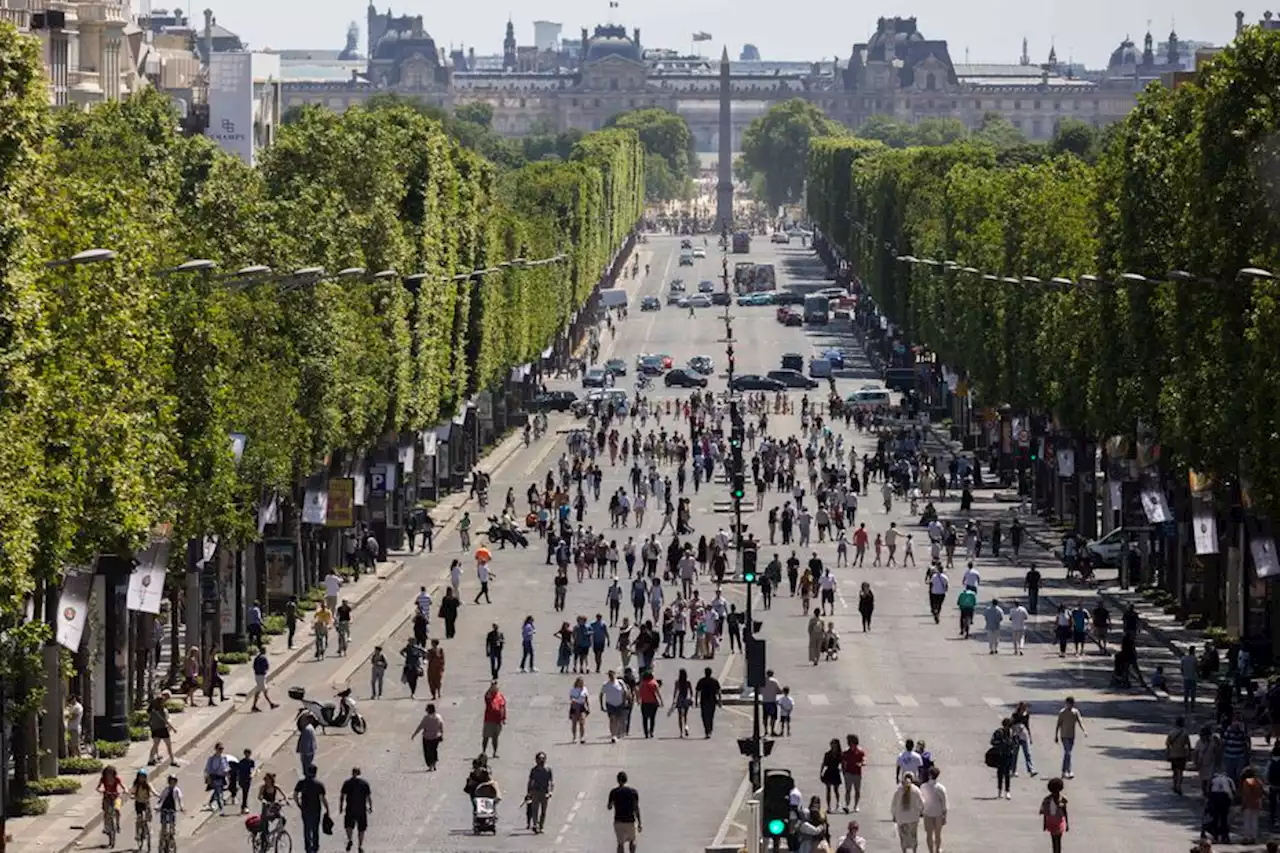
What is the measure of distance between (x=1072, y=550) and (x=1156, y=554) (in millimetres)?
3644

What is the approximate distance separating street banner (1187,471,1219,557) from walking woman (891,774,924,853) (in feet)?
94.2

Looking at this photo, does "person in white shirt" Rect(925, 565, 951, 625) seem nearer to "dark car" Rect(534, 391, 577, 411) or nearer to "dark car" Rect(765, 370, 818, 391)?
"dark car" Rect(534, 391, 577, 411)

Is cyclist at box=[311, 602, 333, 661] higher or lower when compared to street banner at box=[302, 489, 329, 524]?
lower

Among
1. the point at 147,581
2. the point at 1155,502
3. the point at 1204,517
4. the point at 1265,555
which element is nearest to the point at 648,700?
the point at 147,581

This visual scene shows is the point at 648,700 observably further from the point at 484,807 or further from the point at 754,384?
the point at 754,384

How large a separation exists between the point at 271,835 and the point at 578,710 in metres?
15.0

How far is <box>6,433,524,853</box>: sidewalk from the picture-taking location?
59.9 metres

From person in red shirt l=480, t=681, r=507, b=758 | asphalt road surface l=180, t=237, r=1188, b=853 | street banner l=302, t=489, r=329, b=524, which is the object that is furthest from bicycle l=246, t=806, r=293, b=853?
street banner l=302, t=489, r=329, b=524

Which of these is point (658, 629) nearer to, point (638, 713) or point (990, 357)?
point (638, 713)

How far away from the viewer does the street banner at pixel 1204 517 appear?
83.2 m

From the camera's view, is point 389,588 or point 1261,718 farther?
point 389,588

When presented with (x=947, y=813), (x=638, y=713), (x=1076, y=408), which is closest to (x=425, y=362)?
(x=1076, y=408)

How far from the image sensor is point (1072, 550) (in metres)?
104

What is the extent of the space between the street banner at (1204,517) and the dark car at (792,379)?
108m
